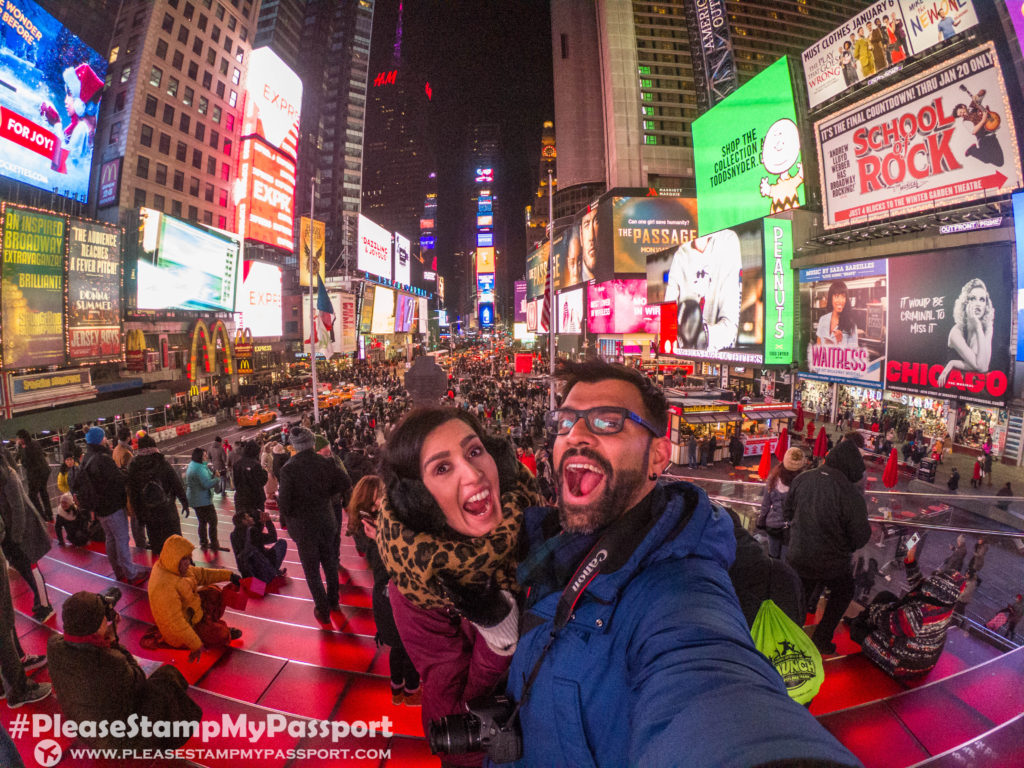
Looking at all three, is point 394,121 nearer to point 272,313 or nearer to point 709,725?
point 272,313

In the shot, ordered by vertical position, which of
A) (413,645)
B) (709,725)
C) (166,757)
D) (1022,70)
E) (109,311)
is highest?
(1022,70)

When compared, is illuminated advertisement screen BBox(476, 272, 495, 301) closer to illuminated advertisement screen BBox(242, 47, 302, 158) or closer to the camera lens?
illuminated advertisement screen BBox(242, 47, 302, 158)

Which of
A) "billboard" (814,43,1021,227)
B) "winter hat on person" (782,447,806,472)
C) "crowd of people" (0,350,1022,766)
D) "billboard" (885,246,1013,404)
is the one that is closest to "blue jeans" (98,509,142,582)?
"crowd of people" (0,350,1022,766)

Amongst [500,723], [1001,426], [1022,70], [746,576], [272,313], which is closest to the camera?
[500,723]

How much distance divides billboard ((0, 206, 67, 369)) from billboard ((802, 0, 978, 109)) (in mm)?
30827

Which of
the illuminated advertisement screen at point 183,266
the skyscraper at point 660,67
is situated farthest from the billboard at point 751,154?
the skyscraper at point 660,67

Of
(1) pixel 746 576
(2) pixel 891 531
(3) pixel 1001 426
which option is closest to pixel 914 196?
(3) pixel 1001 426

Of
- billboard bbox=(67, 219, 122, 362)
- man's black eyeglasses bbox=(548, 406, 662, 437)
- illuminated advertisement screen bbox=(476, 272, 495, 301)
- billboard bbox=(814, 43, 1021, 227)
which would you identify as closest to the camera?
man's black eyeglasses bbox=(548, 406, 662, 437)

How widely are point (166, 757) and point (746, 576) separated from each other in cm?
365

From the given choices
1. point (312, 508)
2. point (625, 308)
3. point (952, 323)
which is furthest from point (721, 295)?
point (312, 508)

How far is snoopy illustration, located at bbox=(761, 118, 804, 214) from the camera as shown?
66.2 feet

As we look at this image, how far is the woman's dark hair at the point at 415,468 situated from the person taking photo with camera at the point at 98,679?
1858mm

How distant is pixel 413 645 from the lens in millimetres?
1927

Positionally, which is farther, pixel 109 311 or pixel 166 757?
pixel 109 311
